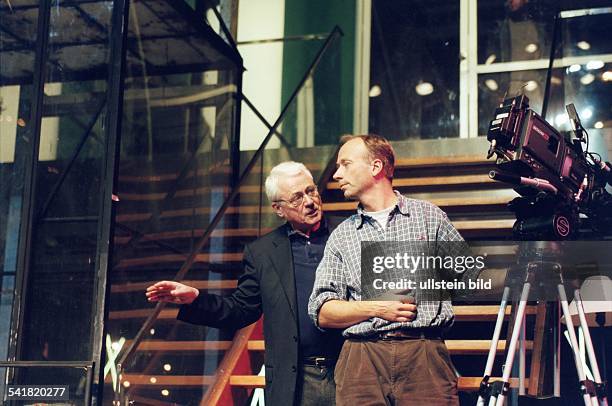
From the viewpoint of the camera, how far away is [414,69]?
28.1 ft

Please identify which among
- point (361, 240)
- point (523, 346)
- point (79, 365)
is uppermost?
point (361, 240)

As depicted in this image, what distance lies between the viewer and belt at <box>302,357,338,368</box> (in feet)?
11.1

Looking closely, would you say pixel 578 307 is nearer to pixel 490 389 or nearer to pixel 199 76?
pixel 490 389

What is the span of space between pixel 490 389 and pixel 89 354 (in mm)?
1518

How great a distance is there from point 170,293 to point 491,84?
5.55 m

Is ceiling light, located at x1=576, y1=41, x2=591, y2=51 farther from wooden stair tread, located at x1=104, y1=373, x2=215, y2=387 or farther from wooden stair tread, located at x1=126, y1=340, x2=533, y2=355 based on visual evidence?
wooden stair tread, located at x1=104, y1=373, x2=215, y2=387

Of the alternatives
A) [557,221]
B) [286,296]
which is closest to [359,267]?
[286,296]

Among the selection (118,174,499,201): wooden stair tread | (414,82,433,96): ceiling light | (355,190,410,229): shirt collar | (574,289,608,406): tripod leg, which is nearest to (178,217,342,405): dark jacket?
(355,190,410,229): shirt collar

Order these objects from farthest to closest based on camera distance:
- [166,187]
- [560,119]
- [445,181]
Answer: [560,119] < [445,181] < [166,187]

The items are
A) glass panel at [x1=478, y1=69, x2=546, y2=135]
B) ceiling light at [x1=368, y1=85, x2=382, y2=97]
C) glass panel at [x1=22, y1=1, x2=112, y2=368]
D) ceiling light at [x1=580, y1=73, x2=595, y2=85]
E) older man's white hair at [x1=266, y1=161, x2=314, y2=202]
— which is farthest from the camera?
ceiling light at [x1=368, y1=85, x2=382, y2=97]

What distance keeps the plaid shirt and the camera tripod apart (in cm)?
47

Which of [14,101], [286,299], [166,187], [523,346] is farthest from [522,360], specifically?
[14,101]

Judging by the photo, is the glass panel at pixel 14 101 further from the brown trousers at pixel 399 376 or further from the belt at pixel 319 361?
the brown trousers at pixel 399 376

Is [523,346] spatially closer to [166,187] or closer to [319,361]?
[319,361]
